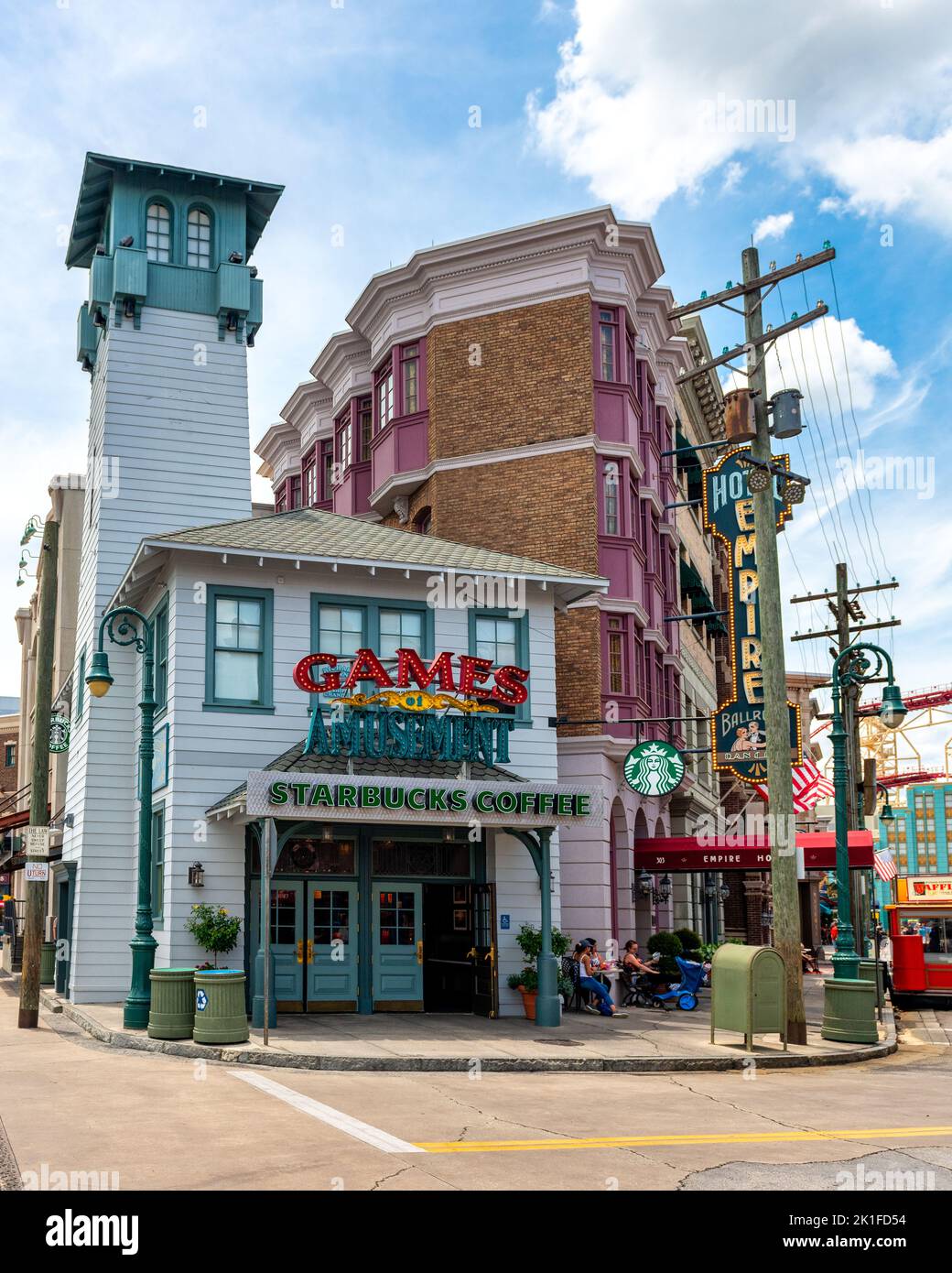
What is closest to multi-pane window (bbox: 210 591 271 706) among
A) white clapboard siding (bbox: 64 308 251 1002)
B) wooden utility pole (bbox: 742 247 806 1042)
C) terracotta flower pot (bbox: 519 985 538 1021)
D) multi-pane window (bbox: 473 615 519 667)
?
multi-pane window (bbox: 473 615 519 667)

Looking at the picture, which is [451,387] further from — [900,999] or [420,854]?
[900,999]

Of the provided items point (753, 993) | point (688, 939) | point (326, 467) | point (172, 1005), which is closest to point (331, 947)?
point (172, 1005)

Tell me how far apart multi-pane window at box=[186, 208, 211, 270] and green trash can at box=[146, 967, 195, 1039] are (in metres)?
17.6

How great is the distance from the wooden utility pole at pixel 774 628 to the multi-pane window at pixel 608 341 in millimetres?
8266

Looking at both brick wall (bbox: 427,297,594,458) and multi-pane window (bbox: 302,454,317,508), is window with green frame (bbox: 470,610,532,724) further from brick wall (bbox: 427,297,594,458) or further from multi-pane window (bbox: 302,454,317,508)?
multi-pane window (bbox: 302,454,317,508)

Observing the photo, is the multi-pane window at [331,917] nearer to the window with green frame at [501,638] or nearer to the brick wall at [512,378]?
the window with green frame at [501,638]

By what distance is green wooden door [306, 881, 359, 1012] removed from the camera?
21422mm

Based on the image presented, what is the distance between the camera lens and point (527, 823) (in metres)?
20.7

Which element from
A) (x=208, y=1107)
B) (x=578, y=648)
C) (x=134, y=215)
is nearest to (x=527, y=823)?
(x=578, y=648)

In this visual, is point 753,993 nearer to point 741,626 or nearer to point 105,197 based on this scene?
point 741,626

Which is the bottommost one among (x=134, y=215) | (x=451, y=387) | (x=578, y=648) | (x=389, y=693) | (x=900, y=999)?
(x=900, y=999)

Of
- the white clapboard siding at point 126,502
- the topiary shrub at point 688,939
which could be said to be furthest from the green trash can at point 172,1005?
the topiary shrub at point 688,939

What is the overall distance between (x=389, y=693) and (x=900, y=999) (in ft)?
52.7

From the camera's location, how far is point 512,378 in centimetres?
2977
